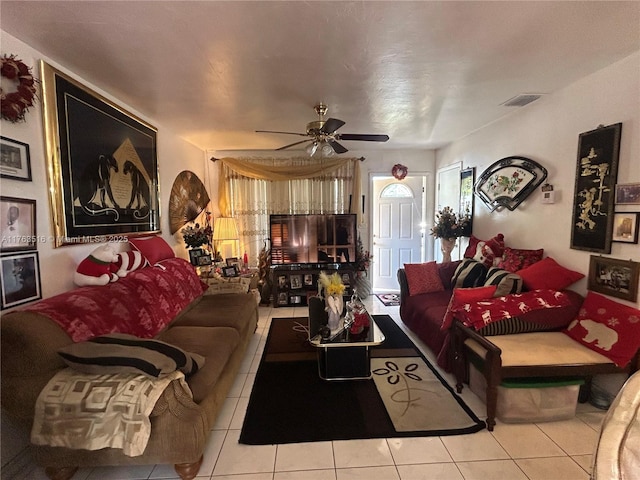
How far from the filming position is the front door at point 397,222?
4953mm

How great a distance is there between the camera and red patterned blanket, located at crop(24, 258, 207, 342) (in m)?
1.62

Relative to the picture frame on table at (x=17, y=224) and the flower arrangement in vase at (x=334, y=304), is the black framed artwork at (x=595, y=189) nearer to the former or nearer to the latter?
the flower arrangement in vase at (x=334, y=304)

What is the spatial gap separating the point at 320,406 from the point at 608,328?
2.02m

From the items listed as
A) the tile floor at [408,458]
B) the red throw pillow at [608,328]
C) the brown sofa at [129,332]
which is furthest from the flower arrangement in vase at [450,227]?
the brown sofa at [129,332]

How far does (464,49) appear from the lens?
183 centimetres

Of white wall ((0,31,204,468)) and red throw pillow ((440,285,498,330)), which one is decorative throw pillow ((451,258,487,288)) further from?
white wall ((0,31,204,468))

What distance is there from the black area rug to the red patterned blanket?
3.13 ft

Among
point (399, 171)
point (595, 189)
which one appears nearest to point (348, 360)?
point (595, 189)

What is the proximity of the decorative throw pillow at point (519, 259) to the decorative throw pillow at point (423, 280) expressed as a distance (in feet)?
2.31

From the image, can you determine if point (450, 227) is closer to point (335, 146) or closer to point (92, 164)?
point (335, 146)

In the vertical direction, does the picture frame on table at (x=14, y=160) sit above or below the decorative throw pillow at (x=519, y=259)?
above

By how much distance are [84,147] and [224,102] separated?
116 cm

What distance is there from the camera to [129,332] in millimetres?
1951

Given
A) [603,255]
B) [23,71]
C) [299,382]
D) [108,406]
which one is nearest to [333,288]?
[299,382]
